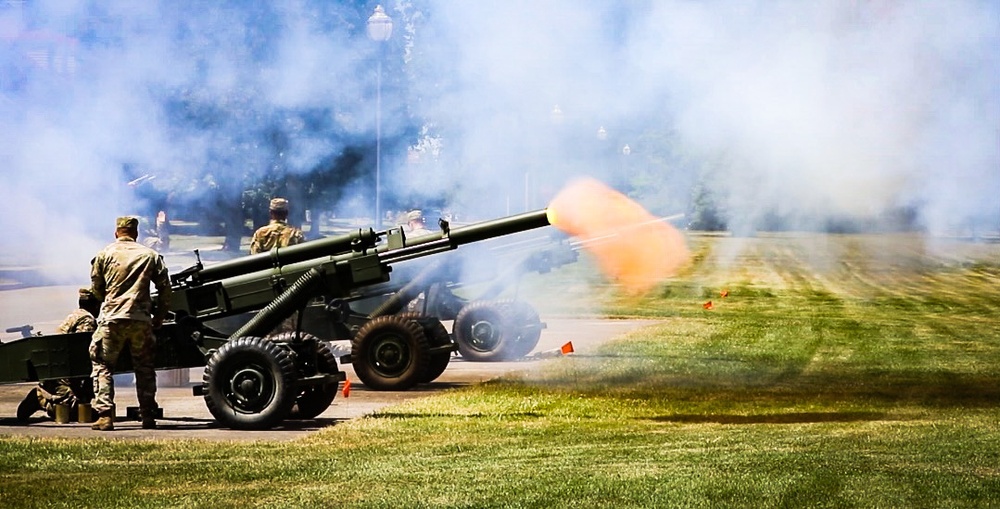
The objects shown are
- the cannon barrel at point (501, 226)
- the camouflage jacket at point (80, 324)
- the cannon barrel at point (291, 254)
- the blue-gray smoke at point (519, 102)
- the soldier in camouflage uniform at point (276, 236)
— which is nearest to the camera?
the camouflage jacket at point (80, 324)

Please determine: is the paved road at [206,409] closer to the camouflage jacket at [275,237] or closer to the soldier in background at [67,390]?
the soldier in background at [67,390]

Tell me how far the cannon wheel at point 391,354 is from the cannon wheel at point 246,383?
13.3ft

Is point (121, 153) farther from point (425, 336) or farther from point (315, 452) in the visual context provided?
point (315, 452)

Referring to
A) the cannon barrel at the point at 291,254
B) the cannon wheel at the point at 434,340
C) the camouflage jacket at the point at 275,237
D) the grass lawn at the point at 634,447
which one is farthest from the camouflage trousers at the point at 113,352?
the cannon wheel at the point at 434,340

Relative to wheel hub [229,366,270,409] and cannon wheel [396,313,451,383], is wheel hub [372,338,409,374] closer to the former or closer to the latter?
cannon wheel [396,313,451,383]

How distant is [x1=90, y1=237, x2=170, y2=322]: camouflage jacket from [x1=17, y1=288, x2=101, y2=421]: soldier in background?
2.53 feet

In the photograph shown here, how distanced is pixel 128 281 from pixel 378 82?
375 inches

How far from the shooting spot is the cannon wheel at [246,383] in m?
15.2

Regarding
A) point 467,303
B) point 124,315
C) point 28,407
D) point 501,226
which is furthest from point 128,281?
point 467,303

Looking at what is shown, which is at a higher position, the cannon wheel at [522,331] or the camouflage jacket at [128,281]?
the camouflage jacket at [128,281]

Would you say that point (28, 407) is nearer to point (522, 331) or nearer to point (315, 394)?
point (315, 394)

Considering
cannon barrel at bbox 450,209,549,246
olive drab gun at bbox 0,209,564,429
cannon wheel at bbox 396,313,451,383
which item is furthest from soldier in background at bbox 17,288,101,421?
cannon wheel at bbox 396,313,451,383

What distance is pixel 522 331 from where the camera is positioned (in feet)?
77.0

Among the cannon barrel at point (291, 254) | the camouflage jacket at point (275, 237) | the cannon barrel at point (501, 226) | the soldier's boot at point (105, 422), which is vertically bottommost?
the soldier's boot at point (105, 422)
